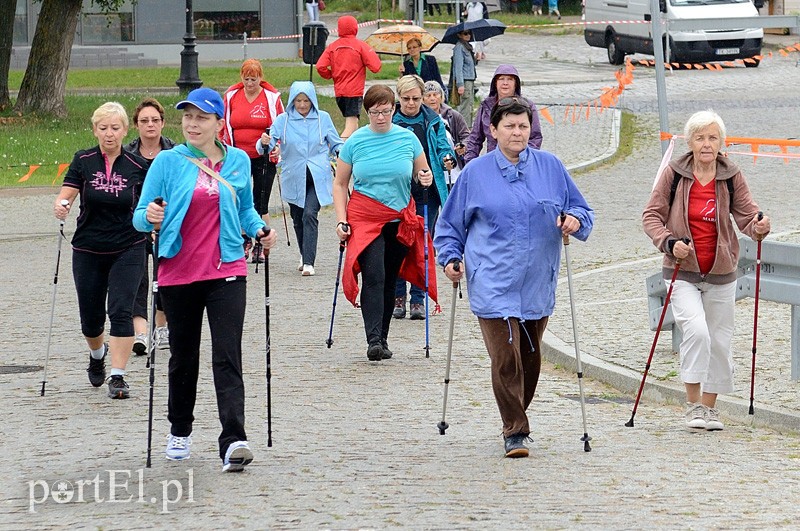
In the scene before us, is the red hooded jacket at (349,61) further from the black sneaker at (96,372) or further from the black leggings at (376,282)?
the black sneaker at (96,372)

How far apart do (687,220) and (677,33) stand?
25.1 m

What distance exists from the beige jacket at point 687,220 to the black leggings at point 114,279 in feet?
11.0

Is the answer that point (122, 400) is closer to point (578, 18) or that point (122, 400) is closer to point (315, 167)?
point (315, 167)

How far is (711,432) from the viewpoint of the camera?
8680mm

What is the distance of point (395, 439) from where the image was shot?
Answer: 27.6ft

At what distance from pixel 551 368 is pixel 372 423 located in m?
2.44

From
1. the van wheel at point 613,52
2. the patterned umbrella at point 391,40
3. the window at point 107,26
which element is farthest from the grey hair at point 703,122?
the window at point 107,26

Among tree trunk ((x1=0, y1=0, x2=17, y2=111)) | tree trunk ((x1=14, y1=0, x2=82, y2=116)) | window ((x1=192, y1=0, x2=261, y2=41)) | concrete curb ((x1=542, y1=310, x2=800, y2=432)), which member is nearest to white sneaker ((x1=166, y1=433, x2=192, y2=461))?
concrete curb ((x1=542, y1=310, x2=800, y2=432))

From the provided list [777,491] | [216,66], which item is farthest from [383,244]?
[216,66]

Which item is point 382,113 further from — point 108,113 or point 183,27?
point 183,27

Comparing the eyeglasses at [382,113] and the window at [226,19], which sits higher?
the window at [226,19]

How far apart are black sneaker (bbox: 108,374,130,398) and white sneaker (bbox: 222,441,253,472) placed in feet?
7.70

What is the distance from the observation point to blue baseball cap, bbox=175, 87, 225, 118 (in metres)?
7.61

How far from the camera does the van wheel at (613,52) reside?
37.7 meters
